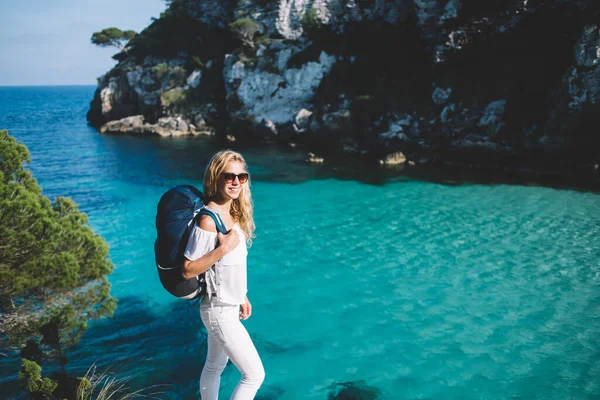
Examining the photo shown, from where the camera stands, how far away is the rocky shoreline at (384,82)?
22.5m

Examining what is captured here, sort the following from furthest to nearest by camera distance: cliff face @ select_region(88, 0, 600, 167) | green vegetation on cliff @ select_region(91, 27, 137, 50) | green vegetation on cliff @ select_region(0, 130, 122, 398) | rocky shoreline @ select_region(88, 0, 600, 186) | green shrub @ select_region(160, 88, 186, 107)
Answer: green vegetation on cliff @ select_region(91, 27, 137, 50), green shrub @ select_region(160, 88, 186, 107), cliff face @ select_region(88, 0, 600, 167), rocky shoreline @ select_region(88, 0, 600, 186), green vegetation on cliff @ select_region(0, 130, 122, 398)

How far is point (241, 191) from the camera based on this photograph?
3.54m

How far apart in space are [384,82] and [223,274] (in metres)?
31.9

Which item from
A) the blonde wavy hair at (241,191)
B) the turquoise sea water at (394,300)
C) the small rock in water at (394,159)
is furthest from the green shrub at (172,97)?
the blonde wavy hair at (241,191)

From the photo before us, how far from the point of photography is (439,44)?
28266 mm

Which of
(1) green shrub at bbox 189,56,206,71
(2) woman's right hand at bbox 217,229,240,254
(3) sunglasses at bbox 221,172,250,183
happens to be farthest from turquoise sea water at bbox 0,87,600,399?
(1) green shrub at bbox 189,56,206,71

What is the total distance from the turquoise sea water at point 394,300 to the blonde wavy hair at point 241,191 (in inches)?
176

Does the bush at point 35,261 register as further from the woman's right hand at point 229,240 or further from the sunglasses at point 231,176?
the woman's right hand at point 229,240

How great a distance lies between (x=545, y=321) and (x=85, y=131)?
52.1 m

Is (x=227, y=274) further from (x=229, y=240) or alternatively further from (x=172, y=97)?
(x=172, y=97)

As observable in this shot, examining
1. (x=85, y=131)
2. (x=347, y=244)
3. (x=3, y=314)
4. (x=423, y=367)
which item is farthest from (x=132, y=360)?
(x=85, y=131)

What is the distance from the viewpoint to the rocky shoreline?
22516 millimetres

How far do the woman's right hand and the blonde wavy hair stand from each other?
1.27 ft

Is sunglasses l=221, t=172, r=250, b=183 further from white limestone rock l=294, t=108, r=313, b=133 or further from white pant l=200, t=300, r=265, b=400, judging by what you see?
white limestone rock l=294, t=108, r=313, b=133
